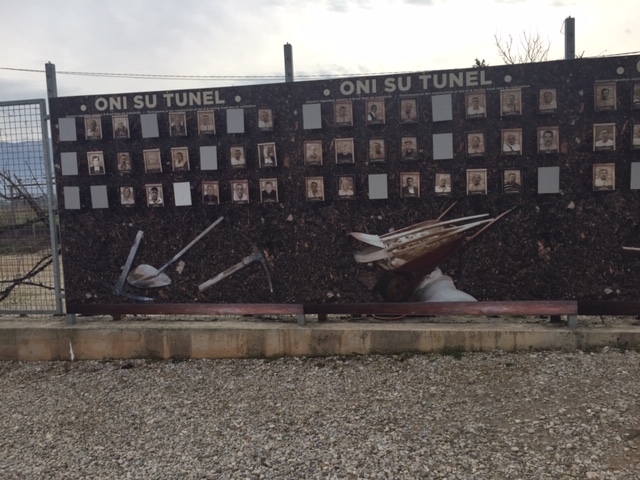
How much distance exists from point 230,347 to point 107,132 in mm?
2941

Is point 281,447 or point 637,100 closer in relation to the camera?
point 281,447

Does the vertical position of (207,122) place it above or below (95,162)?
above

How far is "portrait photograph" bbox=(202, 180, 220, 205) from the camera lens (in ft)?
20.1

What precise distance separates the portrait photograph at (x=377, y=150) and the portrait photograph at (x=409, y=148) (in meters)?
0.21

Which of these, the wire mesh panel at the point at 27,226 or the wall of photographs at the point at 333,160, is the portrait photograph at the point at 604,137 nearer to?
the wall of photographs at the point at 333,160

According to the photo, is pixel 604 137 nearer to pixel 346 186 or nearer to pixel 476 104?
pixel 476 104

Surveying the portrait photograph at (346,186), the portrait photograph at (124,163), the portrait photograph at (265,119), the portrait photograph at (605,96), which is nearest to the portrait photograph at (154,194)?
the portrait photograph at (124,163)

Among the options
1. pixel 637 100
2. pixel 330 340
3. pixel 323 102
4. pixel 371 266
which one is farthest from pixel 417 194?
pixel 637 100

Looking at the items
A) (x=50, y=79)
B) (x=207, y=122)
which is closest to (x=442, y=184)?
(x=207, y=122)

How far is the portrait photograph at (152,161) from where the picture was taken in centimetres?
621

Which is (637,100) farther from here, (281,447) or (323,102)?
(281,447)

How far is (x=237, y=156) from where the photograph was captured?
6047 mm

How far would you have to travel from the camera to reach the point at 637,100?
17.8 feet

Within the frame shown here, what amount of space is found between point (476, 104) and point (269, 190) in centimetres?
245
